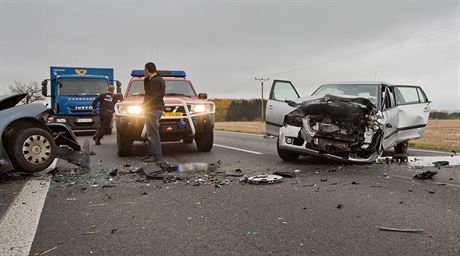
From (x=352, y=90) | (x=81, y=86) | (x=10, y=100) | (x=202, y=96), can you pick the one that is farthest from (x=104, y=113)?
(x=352, y=90)

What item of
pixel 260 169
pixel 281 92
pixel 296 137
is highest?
pixel 281 92

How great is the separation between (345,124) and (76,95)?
12.8m

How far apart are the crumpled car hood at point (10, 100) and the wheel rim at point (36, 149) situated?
0.60 meters

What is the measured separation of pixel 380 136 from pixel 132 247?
5.52m

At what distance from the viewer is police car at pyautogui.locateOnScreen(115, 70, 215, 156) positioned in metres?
8.47

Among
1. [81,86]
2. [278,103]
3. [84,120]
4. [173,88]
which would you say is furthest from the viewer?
[81,86]

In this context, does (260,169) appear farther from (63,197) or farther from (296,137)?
(63,197)

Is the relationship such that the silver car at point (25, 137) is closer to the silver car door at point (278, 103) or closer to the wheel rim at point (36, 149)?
the wheel rim at point (36, 149)

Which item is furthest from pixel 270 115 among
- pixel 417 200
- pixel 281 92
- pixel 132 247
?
pixel 132 247

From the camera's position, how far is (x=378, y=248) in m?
3.06

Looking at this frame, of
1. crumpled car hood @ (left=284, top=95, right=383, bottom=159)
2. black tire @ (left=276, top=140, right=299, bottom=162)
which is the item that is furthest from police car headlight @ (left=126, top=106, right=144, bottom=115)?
crumpled car hood @ (left=284, top=95, right=383, bottom=159)

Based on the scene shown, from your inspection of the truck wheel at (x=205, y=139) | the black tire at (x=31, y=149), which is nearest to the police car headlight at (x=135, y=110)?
the truck wheel at (x=205, y=139)

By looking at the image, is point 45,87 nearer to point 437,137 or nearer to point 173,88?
point 173,88

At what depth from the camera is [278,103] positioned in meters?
8.91
